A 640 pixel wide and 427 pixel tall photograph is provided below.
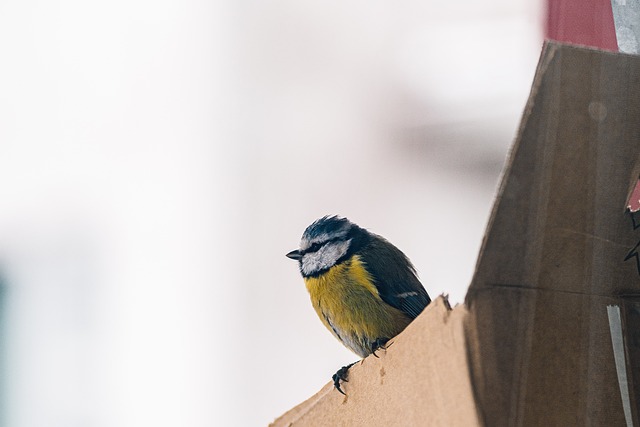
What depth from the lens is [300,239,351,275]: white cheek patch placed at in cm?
100

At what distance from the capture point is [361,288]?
2.96ft

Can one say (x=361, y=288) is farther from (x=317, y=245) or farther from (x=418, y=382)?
(x=418, y=382)

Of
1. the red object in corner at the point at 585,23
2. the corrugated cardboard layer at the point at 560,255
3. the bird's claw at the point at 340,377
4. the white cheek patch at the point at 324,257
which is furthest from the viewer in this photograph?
the white cheek patch at the point at 324,257

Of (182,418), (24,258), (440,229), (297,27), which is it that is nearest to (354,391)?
(440,229)

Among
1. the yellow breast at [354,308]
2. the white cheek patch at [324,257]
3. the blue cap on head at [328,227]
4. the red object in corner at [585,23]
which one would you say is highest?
the red object in corner at [585,23]

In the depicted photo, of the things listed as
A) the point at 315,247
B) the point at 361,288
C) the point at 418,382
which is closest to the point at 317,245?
the point at 315,247

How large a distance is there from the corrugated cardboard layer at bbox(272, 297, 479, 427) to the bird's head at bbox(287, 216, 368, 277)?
1.29 feet

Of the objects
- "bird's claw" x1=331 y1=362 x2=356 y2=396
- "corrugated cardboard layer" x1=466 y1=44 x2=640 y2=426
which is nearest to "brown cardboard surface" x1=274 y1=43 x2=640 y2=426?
"corrugated cardboard layer" x1=466 y1=44 x2=640 y2=426

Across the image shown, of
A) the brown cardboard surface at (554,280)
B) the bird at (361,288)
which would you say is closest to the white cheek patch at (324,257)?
the bird at (361,288)

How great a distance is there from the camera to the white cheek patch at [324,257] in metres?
1.00

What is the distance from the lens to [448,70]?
1.47 metres

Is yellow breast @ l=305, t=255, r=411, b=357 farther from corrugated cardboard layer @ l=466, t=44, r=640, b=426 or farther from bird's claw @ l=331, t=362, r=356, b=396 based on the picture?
corrugated cardboard layer @ l=466, t=44, r=640, b=426

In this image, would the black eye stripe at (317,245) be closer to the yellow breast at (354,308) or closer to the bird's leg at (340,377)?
the yellow breast at (354,308)

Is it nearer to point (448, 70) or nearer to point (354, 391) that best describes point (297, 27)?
point (448, 70)
